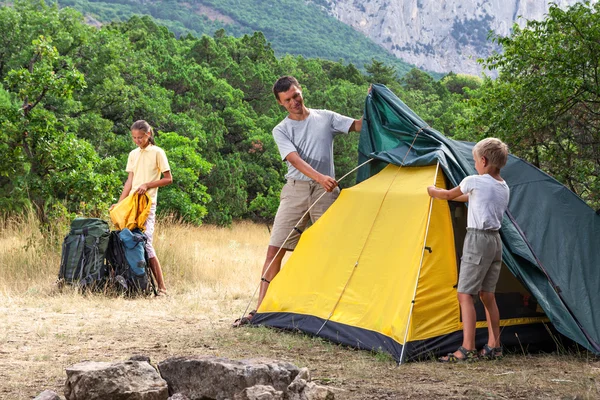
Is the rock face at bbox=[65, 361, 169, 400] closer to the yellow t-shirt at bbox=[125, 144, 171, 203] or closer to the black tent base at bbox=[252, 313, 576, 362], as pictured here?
the black tent base at bbox=[252, 313, 576, 362]

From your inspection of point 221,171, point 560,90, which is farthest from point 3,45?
point 560,90

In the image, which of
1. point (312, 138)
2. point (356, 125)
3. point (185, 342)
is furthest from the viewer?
point (356, 125)

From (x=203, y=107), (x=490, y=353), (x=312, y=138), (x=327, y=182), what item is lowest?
(x=490, y=353)

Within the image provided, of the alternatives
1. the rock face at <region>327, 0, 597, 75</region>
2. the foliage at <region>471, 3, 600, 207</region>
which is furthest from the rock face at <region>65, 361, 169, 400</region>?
the rock face at <region>327, 0, 597, 75</region>

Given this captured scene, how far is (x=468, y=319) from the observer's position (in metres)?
5.13

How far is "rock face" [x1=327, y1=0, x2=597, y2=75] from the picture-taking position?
105 meters

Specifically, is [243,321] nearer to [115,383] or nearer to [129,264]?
[129,264]

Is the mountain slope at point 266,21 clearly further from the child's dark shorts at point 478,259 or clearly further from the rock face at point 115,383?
the rock face at point 115,383

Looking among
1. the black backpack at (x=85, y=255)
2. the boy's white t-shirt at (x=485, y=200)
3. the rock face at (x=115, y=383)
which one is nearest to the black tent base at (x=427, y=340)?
the boy's white t-shirt at (x=485, y=200)

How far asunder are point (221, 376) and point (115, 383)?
0.53m

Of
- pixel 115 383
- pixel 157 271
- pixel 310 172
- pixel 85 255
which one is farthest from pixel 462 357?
pixel 85 255

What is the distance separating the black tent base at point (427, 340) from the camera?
5.21 meters

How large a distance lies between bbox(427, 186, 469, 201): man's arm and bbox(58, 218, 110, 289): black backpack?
4108mm

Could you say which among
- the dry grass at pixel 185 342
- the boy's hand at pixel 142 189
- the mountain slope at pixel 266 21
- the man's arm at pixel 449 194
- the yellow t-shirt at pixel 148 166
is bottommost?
the dry grass at pixel 185 342
